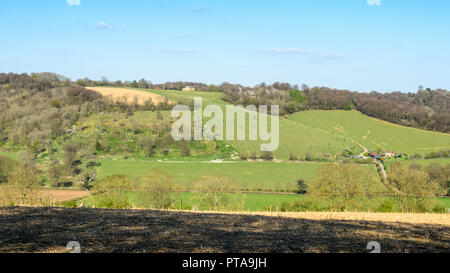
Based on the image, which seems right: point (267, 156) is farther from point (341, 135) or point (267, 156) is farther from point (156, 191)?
point (156, 191)

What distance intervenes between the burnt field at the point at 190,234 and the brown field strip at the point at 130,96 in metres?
130

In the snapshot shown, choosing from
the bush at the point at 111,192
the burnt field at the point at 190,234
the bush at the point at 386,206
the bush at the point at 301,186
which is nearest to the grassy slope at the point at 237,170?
the bush at the point at 301,186

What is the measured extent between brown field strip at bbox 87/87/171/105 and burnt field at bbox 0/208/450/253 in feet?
426

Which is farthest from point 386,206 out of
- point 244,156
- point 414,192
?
point 244,156

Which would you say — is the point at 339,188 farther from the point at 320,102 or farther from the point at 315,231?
the point at 320,102

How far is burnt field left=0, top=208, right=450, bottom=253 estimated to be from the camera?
8.56 m

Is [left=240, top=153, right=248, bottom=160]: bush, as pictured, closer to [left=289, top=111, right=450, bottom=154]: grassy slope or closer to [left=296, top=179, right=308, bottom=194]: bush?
[left=296, top=179, right=308, bottom=194]: bush

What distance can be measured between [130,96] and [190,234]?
13770cm

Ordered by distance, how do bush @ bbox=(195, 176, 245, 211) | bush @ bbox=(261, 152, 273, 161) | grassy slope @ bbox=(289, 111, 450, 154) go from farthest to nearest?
grassy slope @ bbox=(289, 111, 450, 154), bush @ bbox=(261, 152, 273, 161), bush @ bbox=(195, 176, 245, 211)

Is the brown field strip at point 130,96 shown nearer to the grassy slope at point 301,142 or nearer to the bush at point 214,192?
the grassy slope at point 301,142

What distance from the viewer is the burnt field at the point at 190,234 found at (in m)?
8.56

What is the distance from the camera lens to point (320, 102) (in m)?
154

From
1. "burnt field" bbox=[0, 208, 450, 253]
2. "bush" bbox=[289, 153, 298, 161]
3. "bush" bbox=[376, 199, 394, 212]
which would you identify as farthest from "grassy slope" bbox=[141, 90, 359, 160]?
"burnt field" bbox=[0, 208, 450, 253]
